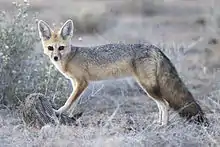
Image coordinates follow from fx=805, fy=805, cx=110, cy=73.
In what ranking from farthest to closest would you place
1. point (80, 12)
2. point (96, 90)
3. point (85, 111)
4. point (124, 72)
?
point (80, 12), point (96, 90), point (85, 111), point (124, 72)

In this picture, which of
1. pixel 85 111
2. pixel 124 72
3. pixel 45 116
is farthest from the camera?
pixel 85 111

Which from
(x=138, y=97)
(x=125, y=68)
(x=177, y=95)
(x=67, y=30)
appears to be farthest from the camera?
(x=138, y=97)

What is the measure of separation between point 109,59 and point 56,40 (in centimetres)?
59

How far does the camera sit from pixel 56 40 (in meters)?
8.38

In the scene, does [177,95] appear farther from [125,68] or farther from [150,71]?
[125,68]

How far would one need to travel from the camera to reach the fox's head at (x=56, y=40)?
834cm

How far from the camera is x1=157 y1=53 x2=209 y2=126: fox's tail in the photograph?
7863 millimetres

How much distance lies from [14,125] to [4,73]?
4.62 feet

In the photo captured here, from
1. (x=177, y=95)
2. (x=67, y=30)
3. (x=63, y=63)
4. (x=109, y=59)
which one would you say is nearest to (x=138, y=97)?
(x=109, y=59)

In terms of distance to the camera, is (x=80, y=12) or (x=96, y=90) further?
(x=80, y=12)

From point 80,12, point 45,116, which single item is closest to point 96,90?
point 45,116

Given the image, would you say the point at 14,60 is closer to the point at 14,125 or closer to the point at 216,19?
the point at 14,125

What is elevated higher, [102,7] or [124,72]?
[124,72]

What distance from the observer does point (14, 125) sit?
8.08 m
